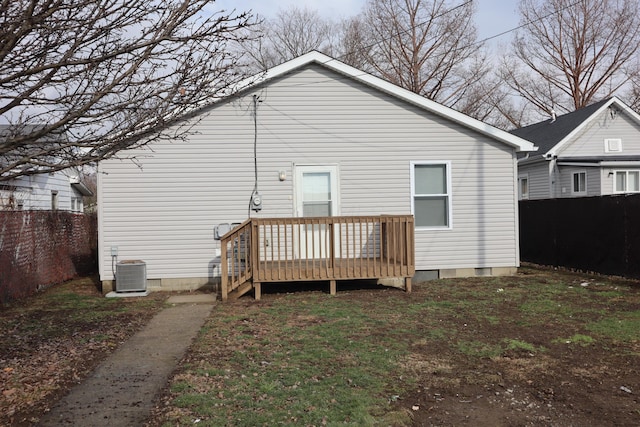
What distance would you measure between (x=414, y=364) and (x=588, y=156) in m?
16.6

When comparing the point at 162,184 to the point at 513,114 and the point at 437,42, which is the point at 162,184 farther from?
the point at 513,114

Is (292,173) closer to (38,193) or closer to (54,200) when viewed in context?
(38,193)

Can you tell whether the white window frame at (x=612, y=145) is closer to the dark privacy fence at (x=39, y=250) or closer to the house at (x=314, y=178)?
the house at (x=314, y=178)


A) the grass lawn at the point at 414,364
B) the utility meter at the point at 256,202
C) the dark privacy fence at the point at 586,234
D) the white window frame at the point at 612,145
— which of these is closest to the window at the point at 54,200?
the utility meter at the point at 256,202

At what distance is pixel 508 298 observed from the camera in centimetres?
855

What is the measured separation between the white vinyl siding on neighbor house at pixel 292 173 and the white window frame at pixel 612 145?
432 inches

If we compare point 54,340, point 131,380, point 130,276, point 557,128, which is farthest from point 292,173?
point 557,128

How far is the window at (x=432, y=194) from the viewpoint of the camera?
1045 cm

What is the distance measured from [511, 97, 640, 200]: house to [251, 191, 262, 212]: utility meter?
1234cm

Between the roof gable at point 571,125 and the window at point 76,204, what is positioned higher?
the roof gable at point 571,125

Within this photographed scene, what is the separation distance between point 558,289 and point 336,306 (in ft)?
14.1

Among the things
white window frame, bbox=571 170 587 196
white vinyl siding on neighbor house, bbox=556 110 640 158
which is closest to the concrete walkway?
white window frame, bbox=571 170 587 196

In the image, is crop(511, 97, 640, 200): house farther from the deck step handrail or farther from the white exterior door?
the deck step handrail

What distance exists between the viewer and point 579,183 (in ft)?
59.0
